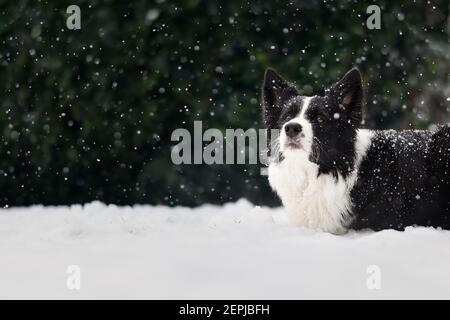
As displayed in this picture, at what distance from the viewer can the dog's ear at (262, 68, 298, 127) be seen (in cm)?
491

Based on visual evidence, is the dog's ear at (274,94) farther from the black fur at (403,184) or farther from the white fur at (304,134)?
the black fur at (403,184)

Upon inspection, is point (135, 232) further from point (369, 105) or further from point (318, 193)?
point (369, 105)

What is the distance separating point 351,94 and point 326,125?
0.35 meters

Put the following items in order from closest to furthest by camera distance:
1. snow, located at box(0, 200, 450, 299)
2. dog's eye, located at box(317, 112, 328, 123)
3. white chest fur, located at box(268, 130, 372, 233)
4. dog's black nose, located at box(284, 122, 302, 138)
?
snow, located at box(0, 200, 450, 299), dog's black nose, located at box(284, 122, 302, 138), dog's eye, located at box(317, 112, 328, 123), white chest fur, located at box(268, 130, 372, 233)

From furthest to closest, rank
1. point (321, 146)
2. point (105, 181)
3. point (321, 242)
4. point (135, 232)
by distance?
point (105, 181)
point (321, 146)
point (135, 232)
point (321, 242)

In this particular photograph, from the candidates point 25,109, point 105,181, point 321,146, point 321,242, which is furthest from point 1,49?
point 321,242

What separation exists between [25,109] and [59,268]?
12.5ft

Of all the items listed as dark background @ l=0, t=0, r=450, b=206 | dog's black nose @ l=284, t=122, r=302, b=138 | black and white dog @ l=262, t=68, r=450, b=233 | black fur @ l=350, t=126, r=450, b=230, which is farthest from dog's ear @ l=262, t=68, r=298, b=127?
dark background @ l=0, t=0, r=450, b=206

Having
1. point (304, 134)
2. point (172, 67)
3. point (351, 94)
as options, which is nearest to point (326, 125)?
point (304, 134)

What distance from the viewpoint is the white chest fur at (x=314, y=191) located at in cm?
462

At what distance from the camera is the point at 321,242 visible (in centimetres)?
380

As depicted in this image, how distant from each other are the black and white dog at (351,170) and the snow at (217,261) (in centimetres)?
29

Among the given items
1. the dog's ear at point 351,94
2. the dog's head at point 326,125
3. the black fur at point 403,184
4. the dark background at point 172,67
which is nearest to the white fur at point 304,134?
the dog's head at point 326,125

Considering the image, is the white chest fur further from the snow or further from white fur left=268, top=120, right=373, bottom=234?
the snow
